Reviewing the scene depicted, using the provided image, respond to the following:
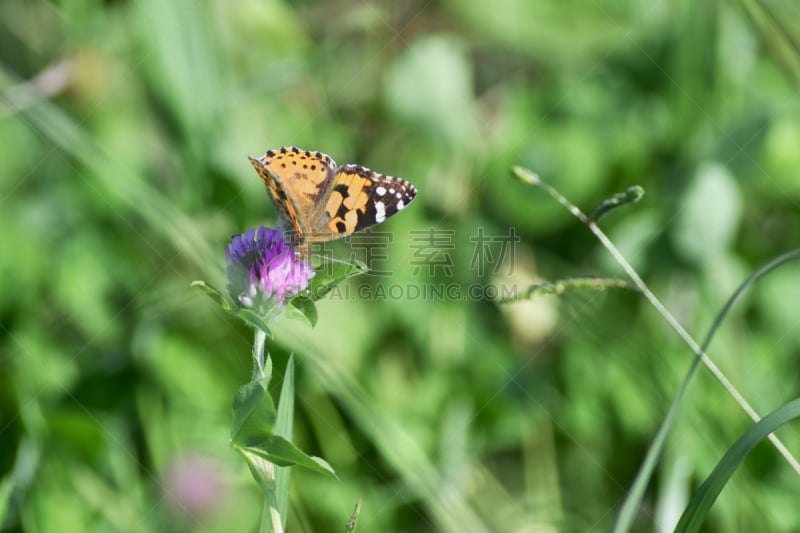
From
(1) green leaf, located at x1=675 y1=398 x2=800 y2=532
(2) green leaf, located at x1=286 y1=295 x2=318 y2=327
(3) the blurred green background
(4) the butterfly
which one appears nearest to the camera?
(1) green leaf, located at x1=675 y1=398 x2=800 y2=532

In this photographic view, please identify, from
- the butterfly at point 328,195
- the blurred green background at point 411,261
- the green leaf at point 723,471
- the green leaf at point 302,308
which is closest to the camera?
the green leaf at point 723,471

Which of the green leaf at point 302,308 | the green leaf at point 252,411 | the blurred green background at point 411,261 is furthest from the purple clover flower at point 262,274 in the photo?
the blurred green background at point 411,261

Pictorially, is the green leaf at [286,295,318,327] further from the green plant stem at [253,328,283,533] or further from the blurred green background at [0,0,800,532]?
the blurred green background at [0,0,800,532]

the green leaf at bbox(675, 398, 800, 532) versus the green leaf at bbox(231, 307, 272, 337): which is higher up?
the green leaf at bbox(231, 307, 272, 337)

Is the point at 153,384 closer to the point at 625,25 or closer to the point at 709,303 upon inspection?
the point at 709,303

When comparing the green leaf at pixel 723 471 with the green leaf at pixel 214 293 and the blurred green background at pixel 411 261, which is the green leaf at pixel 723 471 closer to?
the green leaf at pixel 214 293

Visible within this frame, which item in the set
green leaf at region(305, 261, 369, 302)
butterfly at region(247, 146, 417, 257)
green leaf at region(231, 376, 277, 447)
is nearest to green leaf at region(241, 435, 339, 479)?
green leaf at region(231, 376, 277, 447)
